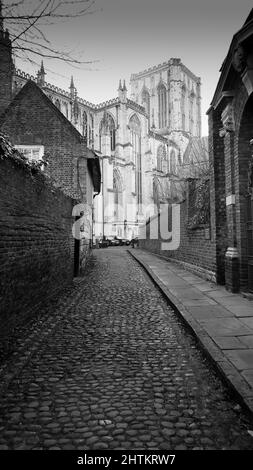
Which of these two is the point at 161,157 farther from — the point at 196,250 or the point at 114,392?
the point at 114,392

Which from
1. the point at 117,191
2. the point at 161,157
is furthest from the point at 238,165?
the point at 161,157

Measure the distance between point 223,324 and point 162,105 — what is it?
250 feet

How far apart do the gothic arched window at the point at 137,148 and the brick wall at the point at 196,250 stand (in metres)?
45.6

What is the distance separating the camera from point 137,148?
204 ft

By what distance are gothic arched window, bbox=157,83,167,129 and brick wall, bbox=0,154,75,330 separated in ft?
236

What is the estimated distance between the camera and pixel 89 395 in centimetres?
317

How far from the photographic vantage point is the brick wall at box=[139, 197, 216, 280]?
9.84 m

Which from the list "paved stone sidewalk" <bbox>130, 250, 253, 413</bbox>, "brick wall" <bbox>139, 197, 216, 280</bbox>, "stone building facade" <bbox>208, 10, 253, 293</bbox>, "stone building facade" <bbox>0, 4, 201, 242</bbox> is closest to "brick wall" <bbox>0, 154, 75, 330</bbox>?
"paved stone sidewalk" <bbox>130, 250, 253, 413</bbox>

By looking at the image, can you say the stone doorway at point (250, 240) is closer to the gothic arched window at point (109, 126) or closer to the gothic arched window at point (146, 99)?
the gothic arched window at point (109, 126)

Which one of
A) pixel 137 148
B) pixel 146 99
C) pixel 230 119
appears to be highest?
pixel 146 99

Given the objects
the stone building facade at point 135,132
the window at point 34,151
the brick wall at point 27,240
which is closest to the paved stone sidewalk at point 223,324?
the brick wall at point 27,240

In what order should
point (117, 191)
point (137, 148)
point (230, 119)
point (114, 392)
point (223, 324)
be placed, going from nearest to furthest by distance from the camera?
1. point (114, 392)
2. point (223, 324)
3. point (230, 119)
4. point (117, 191)
5. point (137, 148)
